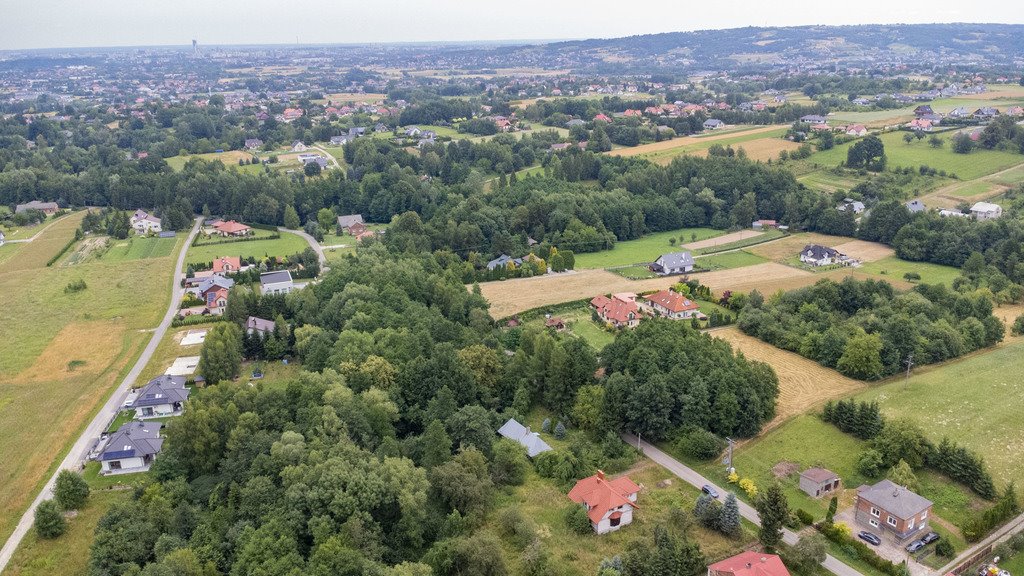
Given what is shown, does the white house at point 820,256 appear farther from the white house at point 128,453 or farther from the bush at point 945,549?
the white house at point 128,453

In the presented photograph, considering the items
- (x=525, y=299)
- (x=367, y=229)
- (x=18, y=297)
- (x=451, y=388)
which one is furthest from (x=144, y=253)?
(x=451, y=388)

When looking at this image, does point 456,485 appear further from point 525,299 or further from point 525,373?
point 525,299

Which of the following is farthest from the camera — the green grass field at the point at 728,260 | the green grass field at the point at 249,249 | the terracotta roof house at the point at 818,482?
the green grass field at the point at 249,249

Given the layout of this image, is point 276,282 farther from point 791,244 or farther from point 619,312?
point 791,244

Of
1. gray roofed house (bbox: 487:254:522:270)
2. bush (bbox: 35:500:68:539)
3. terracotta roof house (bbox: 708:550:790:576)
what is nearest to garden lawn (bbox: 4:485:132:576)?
bush (bbox: 35:500:68:539)

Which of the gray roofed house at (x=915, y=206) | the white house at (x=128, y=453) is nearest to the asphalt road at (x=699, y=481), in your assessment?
the white house at (x=128, y=453)

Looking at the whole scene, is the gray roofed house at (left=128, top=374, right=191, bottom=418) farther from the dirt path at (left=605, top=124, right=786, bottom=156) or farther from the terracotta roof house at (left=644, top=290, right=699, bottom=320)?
the dirt path at (left=605, top=124, right=786, bottom=156)

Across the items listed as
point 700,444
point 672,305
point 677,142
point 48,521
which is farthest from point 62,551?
point 677,142
